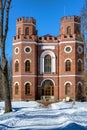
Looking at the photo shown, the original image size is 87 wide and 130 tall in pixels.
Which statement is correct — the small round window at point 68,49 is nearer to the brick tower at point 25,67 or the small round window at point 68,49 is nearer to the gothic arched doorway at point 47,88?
the brick tower at point 25,67

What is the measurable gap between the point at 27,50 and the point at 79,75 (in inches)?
308

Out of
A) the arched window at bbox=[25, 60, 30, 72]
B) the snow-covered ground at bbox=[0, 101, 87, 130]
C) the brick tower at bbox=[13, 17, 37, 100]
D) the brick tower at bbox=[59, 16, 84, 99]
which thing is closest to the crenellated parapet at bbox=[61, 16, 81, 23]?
the brick tower at bbox=[59, 16, 84, 99]

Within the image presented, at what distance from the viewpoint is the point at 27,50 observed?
43.4 m

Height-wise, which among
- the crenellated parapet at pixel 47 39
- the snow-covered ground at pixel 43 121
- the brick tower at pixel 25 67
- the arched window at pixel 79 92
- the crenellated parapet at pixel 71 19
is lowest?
the snow-covered ground at pixel 43 121

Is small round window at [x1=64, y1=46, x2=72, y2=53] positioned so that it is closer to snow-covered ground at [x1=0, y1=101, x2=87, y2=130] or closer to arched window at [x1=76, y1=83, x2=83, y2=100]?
arched window at [x1=76, y1=83, x2=83, y2=100]

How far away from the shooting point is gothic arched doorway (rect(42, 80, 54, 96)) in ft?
143

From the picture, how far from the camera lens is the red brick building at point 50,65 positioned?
42841 mm

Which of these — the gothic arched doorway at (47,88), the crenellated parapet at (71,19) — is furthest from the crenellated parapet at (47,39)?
the gothic arched doorway at (47,88)

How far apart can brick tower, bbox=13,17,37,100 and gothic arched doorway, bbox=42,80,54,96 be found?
1286mm

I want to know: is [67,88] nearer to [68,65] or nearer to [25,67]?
[68,65]

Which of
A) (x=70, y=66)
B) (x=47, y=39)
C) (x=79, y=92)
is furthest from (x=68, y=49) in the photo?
(x=79, y=92)

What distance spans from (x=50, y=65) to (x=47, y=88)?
3.19m

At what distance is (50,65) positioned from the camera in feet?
144

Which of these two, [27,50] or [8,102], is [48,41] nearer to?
[27,50]
